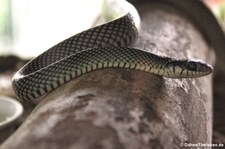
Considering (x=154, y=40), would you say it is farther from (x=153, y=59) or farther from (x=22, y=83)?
(x=22, y=83)

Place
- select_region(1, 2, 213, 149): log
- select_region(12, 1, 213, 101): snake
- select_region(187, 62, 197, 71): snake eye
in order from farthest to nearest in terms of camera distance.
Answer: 1. select_region(187, 62, 197, 71): snake eye
2. select_region(12, 1, 213, 101): snake
3. select_region(1, 2, 213, 149): log

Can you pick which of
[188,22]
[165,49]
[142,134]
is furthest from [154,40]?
[142,134]

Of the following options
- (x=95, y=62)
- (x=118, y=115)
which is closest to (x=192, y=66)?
(x=95, y=62)

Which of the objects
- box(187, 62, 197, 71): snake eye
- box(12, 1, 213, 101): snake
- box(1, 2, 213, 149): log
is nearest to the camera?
box(1, 2, 213, 149): log

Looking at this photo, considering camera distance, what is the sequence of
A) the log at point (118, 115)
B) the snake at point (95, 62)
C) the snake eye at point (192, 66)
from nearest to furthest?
the log at point (118, 115) < the snake at point (95, 62) < the snake eye at point (192, 66)

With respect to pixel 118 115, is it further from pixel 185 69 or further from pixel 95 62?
pixel 185 69

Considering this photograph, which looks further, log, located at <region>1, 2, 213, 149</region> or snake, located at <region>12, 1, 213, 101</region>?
snake, located at <region>12, 1, 213, 101</region>

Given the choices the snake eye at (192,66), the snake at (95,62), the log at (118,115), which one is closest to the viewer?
the log at (118,115)
